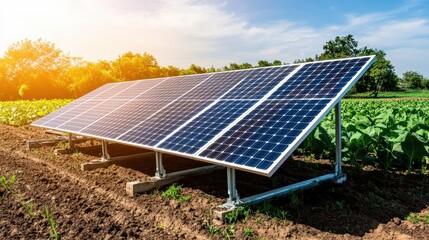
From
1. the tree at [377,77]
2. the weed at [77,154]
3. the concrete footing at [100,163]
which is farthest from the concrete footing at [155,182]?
the tree at [377,77]

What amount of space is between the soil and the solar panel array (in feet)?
3.20

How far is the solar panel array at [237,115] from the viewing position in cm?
543

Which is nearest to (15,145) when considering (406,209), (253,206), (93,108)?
(93,108)

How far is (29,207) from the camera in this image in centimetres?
663

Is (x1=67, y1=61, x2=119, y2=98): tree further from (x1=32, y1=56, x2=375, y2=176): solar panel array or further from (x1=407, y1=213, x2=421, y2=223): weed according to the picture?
(x1=407, y1=213, x2=421, y2=223): weed

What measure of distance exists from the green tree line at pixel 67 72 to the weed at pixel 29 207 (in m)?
49.1

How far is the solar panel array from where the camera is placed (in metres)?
5.43

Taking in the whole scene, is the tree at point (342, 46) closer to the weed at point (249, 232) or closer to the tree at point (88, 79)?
the tree at point (88, 79)

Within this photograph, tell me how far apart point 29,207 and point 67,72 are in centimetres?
7076

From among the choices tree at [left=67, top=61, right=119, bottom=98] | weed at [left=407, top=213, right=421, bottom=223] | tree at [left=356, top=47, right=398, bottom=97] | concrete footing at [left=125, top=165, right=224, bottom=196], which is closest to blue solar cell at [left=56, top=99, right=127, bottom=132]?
concrete footing at [left=125, top=165, right=224, bottom=196]

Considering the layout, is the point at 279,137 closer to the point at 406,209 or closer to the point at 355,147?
the point at 406,209

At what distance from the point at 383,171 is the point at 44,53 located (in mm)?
79782

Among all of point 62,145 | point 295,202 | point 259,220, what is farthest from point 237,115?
point 62,145

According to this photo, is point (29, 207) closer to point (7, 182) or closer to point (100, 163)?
point (7, 182)
